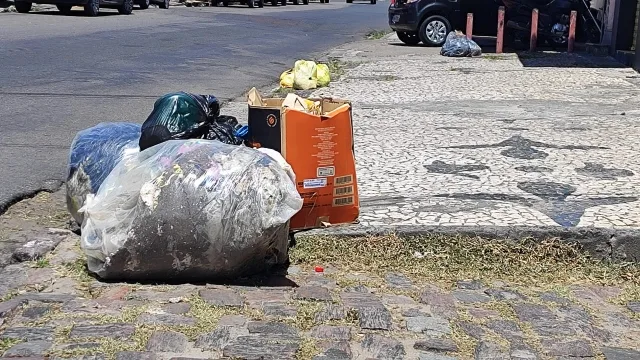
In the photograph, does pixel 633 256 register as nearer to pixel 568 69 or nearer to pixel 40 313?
pixel 40 313

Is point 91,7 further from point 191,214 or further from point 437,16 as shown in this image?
point 191,214

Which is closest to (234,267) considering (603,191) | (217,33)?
(603,191)

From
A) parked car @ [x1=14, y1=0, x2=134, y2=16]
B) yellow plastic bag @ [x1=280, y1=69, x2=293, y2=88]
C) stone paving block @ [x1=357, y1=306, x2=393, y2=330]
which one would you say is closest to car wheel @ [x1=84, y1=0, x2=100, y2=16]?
parked car @ [x1=14, y1=0, x2=134, y2=16]

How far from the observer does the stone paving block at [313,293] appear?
13.4 feet

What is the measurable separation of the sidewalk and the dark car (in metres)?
13.2

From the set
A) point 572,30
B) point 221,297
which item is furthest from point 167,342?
point 572,30

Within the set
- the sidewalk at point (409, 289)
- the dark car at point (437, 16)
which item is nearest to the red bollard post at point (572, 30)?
the dark car at point (437, 16)

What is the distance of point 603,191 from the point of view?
568 centimetres

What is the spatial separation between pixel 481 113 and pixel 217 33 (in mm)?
12550

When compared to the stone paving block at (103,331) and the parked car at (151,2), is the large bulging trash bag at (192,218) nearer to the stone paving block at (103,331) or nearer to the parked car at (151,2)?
the stone paving block at (103,331)

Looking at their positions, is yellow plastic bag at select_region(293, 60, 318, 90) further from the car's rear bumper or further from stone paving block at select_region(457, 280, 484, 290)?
the car's rear bumper

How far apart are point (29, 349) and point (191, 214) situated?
1.00m

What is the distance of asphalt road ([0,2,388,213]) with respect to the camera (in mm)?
7340

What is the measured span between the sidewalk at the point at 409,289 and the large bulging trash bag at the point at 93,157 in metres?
0.28
